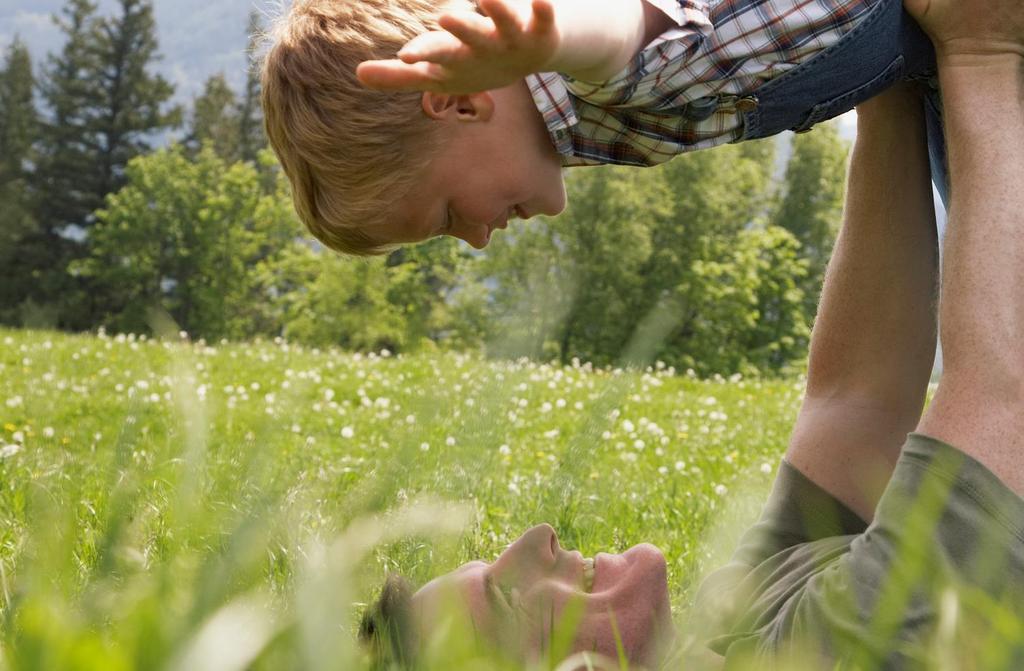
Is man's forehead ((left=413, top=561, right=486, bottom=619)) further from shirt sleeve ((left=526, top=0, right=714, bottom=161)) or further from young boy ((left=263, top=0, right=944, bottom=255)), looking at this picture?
shirt sleeve ((left=526, top=0, right=714, bottom=161))

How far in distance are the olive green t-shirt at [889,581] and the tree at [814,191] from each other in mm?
55019

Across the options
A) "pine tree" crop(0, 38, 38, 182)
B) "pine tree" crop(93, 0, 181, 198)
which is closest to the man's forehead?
"pine tree" crop(0, 38, 38, 182)

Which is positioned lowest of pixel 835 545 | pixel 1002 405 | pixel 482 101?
pixel 835 545

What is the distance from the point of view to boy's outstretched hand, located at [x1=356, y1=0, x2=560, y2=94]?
1772 millimetres

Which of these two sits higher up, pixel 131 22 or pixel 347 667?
pixel 131 22

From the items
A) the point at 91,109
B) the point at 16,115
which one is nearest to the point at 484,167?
the point at 91,109

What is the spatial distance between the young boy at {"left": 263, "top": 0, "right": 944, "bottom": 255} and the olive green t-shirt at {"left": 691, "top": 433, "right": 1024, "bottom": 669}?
3.02 ft

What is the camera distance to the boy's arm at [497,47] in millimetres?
1779

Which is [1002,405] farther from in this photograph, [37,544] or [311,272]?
[311,272]

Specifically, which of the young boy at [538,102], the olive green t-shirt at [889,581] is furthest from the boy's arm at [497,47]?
the olive green t-shirt at [889,581]

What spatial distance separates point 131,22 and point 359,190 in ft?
200

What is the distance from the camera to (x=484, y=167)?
2.57m

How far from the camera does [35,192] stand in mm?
56344

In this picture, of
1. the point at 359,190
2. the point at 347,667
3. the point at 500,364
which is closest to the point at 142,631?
the point at 347,667
